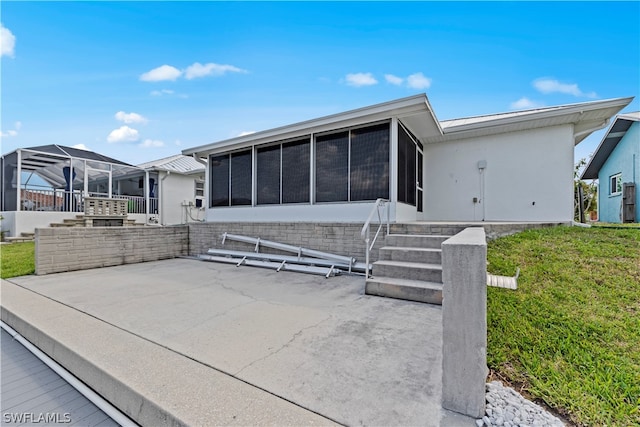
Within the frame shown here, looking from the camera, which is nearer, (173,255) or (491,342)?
(491,342)

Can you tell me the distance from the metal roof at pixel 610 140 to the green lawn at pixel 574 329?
10118 mm

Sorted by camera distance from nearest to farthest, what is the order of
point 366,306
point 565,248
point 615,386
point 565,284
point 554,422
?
point 554,422 < point 615,386 < point 565,284 < point 366,306 < point 565,248

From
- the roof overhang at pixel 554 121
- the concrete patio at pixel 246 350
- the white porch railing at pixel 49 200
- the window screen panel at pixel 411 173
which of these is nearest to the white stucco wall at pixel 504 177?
the roof overhang at pixel 554 121

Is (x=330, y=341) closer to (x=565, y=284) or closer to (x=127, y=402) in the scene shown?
(x=127, y=402)

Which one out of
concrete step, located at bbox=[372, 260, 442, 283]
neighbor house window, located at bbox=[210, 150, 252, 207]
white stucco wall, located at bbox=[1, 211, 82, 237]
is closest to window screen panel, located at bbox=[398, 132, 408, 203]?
concrete step, located at bbox=[372, 260, 442, 283]

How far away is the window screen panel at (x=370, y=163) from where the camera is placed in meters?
5.98

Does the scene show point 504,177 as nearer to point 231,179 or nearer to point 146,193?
point 231,179

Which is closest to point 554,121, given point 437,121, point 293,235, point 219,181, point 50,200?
point 437,121

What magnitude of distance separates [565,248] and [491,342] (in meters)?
2.97

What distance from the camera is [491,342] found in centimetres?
238

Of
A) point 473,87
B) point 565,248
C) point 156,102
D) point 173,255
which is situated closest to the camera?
point 565,248

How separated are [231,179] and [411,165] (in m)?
5.38

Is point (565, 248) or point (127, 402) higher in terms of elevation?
point (565, 248)

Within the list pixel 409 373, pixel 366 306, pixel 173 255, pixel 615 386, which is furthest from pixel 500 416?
pixel 173 255
